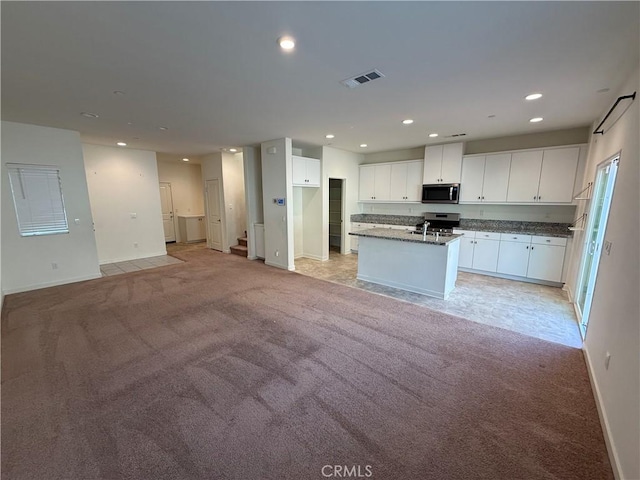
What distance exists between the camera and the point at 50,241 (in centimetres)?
464

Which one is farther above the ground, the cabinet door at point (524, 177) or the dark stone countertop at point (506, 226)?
the cabinet door at point (524, 177)

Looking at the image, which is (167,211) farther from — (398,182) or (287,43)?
(287,43)

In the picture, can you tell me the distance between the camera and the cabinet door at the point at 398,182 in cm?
645

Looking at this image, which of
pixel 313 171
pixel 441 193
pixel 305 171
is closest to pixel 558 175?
pixel 441 193

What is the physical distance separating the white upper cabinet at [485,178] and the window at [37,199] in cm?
790

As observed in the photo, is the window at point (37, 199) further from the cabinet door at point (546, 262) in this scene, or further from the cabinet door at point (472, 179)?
the cabinet door at point (546, 262)

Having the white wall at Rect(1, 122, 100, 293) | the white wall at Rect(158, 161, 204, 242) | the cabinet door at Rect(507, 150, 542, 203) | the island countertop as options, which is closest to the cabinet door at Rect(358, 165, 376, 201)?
the island countertop

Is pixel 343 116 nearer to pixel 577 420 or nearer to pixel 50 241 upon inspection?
pixel 577 420

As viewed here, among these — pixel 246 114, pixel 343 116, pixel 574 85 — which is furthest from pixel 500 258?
pixel 246 114

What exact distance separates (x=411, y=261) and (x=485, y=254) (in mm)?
2010

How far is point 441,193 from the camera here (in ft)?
19.1

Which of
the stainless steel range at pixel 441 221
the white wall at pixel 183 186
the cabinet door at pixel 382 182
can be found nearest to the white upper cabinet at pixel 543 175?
the stainless steel range at pixel 441 221

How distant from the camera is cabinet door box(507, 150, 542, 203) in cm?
480

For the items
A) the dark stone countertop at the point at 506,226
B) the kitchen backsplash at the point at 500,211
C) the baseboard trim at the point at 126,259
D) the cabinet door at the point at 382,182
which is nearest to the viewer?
the dark stone countertop at the point at 506,226
